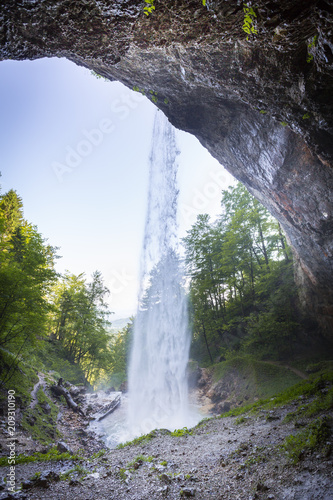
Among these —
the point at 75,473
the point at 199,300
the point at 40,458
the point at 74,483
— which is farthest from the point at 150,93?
the point at 199,300

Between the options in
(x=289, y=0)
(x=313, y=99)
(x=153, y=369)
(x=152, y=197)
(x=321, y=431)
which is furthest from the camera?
(x=152, y=197)

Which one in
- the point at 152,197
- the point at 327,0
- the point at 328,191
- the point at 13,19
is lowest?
the point at 328,191

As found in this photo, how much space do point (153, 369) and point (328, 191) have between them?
1478cm

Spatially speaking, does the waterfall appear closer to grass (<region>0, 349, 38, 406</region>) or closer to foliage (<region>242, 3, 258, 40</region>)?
grass (<region>0, 349, 38, 406</region>)

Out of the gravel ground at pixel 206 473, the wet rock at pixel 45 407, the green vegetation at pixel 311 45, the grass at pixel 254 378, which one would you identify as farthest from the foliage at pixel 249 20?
the wet rock at pixel 45 407

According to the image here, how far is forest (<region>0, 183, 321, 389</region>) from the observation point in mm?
8719

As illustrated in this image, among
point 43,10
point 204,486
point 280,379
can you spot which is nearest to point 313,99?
point 43,10

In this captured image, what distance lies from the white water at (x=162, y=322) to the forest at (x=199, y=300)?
3068 millimetres

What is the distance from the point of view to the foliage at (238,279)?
1426 centimetres

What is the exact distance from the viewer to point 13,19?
3943 millimetres

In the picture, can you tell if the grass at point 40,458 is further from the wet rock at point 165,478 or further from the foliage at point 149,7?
the foliage at point 149,7

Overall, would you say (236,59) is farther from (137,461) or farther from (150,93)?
(137,461)

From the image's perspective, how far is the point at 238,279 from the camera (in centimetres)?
1844

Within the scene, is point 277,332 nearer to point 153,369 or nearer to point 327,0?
point 153,369
